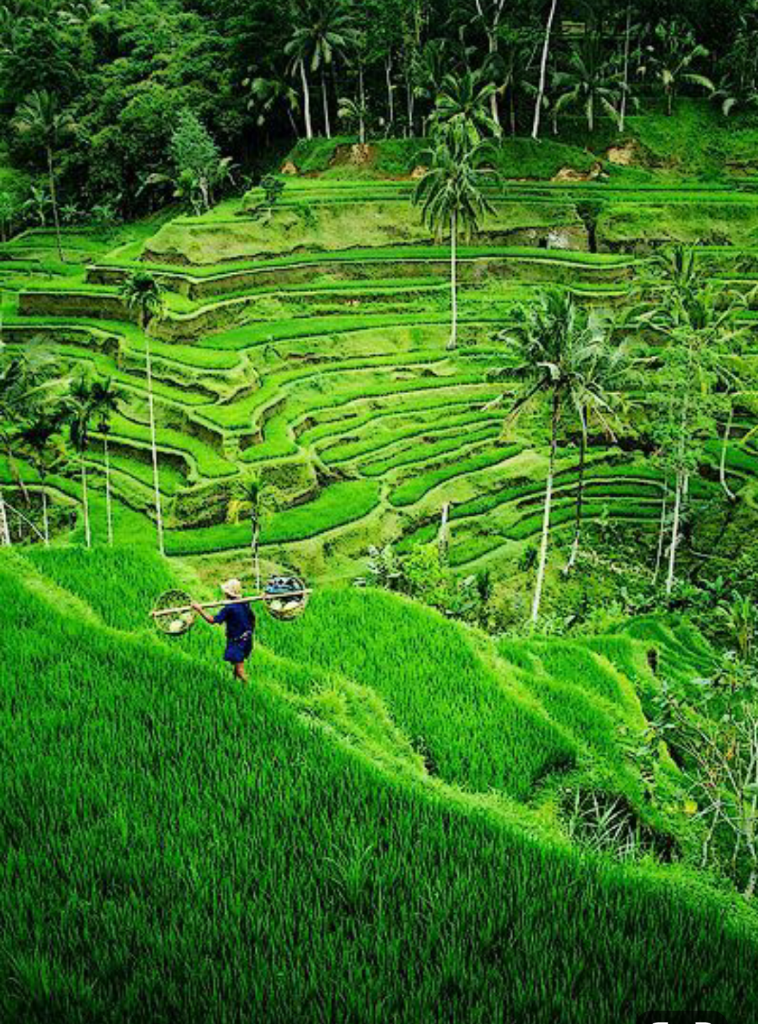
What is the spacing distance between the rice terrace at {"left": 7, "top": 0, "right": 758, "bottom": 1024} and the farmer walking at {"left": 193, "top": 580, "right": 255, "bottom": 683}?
4cm

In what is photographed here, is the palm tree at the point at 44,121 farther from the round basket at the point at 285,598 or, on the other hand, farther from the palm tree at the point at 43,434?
the round basket at the point at 285,598

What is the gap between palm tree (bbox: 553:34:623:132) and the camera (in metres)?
43.7

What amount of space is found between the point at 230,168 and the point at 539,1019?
166ft

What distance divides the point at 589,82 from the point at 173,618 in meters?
45.2

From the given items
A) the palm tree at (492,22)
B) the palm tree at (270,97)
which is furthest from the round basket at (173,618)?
the palm tree at (270,97)

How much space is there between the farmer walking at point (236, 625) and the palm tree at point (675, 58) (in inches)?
1853

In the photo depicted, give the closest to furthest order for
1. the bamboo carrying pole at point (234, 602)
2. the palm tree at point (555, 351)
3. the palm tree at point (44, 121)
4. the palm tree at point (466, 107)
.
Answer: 1. the bamboo carrying pole at point (234, 602)
2. the palm tree at point (555, 351)
3. the palm tree at point (466, 107)
4. the palm tree at point (44, 121)

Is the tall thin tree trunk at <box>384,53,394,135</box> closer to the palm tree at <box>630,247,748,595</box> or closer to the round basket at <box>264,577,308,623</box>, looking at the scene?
the palm tree at <box>630,247,748,595</box>

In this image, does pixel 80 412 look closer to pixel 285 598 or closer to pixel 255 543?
pixel 255 543

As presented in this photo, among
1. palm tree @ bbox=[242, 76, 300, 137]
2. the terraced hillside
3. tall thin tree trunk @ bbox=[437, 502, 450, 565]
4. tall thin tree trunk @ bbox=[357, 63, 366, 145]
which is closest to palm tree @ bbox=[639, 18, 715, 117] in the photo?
the terraced hillside

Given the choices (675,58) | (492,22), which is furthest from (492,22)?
(675,58)

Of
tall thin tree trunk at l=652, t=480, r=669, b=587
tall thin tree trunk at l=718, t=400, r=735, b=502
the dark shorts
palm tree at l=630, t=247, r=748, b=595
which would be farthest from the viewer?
tall thin tree trunk at l=718, t=400, r=735, b=502

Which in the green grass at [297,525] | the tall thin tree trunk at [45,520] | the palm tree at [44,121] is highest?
the palm tree at [44,121]

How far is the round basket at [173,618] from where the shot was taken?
19.5 ft
